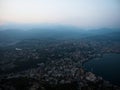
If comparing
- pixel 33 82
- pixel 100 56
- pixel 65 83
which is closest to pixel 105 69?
pixel 100 56

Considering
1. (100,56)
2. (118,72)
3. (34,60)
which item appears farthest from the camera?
(100,56)

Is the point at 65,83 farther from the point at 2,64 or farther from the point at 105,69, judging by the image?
the point at 2,64

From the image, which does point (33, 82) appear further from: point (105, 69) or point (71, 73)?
point (105, 69)

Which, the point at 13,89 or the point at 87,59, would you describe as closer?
the point at 13,89

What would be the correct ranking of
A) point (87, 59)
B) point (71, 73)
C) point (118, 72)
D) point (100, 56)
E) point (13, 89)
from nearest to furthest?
point (13, 89), point (71, 73), point (118, 72), point (87, 59), point (100, 56)

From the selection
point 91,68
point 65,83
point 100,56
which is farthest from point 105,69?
point 65,83

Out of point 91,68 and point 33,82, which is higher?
point 33,82
